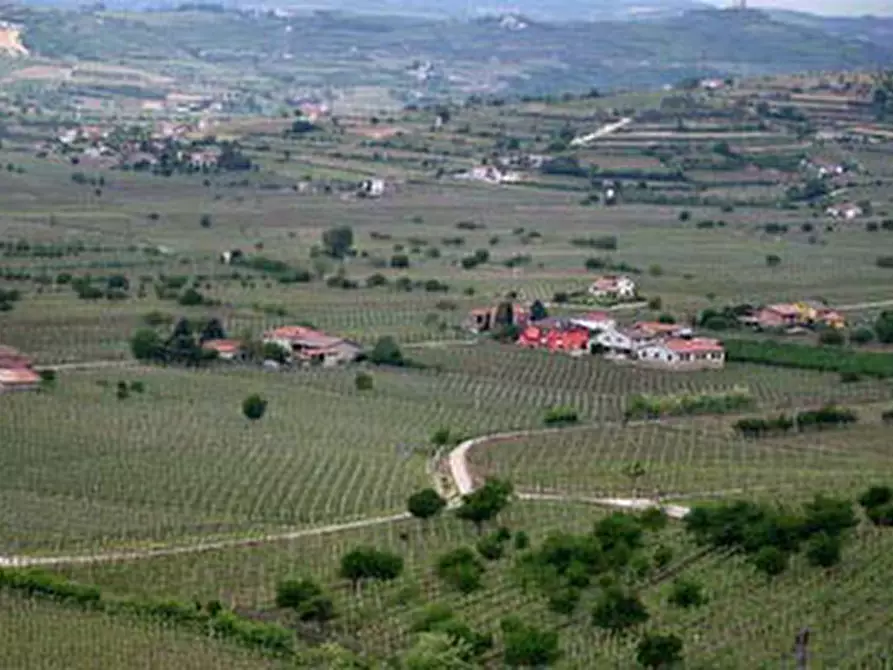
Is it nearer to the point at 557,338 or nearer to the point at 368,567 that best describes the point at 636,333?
the point at 557,338

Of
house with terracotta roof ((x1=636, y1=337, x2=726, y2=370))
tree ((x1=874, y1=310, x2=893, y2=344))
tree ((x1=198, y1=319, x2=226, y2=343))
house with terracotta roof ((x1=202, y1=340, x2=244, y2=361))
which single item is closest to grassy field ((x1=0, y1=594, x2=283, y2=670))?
house with terracotta roof ((x1=202, y1=340, x2=244, y2=361))

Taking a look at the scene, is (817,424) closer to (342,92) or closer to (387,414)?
(387,414)

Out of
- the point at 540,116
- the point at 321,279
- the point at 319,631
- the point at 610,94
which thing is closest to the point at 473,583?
the point at 319,631

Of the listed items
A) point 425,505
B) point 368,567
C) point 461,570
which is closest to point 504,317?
point 425,505

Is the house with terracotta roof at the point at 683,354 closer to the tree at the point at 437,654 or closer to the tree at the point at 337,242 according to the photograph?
the tree at the point at 337,242

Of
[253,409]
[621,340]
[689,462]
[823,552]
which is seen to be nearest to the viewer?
[823,552]

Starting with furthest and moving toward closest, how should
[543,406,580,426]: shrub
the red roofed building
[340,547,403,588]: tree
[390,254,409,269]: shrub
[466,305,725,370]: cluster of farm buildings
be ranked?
[390,254,409,269]: shrub
the red roofed building
[466,305,725,370]: cluster of farm buildings
[543,406,580,426]: shrub
[340,547,403,588]: tree

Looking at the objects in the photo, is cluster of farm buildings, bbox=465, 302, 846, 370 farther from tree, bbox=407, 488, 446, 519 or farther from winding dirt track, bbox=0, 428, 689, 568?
tree, bbox=407, 488, 446, 519
